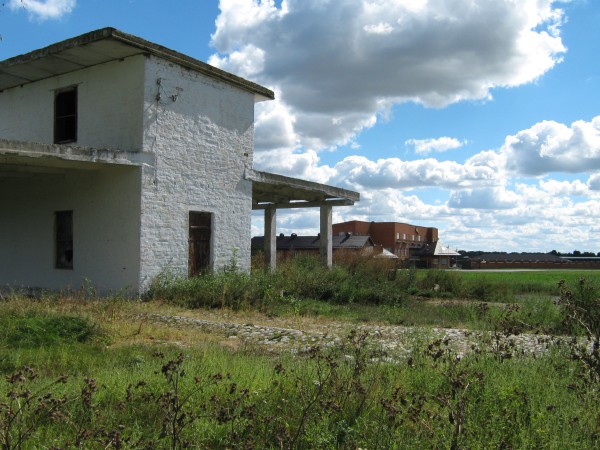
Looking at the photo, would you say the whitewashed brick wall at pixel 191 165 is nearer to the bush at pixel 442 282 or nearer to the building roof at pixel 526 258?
the bush at pixel 442 282

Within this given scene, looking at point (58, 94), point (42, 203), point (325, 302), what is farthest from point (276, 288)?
point (58, 94)

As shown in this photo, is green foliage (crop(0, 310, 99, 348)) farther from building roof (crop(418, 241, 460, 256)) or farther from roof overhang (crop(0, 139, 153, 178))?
building roof (crop(418, 241, 460, 256))

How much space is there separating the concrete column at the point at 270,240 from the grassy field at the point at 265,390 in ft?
27.5

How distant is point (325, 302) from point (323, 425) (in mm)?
10844

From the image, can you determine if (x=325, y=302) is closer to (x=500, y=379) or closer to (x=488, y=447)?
(x=500, y=379)

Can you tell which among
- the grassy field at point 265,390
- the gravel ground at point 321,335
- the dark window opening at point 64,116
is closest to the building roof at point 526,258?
the dark window opening at point 64,116

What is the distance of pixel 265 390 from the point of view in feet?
16.0

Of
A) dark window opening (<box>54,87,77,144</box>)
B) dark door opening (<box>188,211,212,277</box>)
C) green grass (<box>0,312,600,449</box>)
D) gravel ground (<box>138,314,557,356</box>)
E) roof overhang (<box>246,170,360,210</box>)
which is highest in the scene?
dark window opening (<box>54,87,77,144</box>)

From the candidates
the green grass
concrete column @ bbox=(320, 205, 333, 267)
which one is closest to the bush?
concrete column @ bbox=(320, 205, 333, 267)

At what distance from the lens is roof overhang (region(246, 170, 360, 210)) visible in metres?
16.8

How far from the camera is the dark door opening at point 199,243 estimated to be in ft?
48.7

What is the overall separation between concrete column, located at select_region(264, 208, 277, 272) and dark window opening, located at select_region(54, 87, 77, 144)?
6975 mm

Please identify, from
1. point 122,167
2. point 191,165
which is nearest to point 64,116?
point 122,167

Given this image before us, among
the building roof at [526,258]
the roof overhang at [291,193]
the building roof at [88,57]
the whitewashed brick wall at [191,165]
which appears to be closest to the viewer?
the building roof at [88,57]
